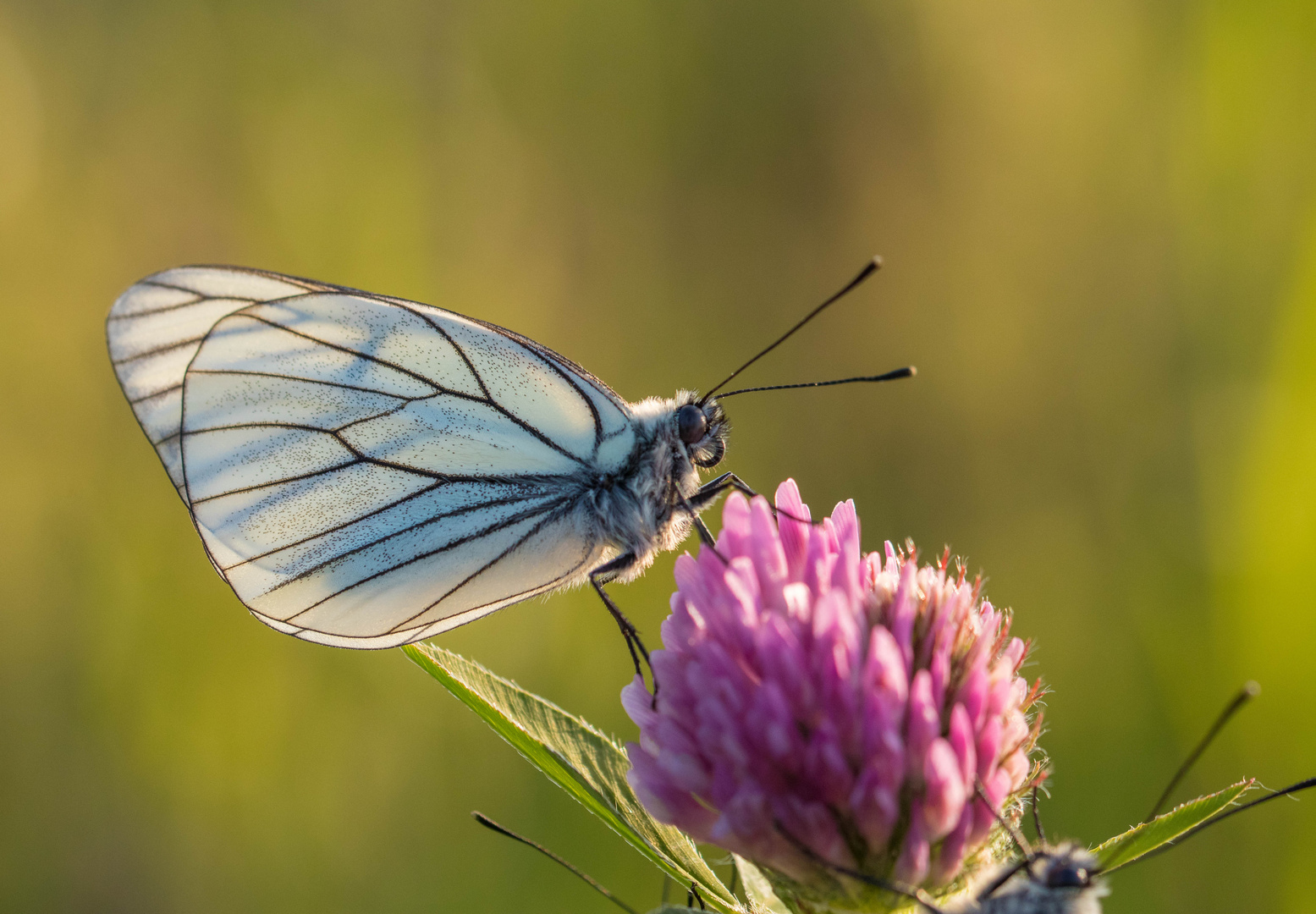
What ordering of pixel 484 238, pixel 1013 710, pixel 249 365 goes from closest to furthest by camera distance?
pixel 1013 710, pixel 249 365, pixel 484 238

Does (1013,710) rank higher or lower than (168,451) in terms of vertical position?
lower

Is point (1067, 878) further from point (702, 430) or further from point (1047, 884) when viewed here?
point (702, 430)

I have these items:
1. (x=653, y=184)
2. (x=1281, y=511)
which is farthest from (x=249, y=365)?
(x=1281, y=511)

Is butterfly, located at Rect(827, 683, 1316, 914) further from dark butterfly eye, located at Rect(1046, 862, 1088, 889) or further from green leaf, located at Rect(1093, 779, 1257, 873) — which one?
green leaf, located at Rect(1093, 779, 1257, 873)

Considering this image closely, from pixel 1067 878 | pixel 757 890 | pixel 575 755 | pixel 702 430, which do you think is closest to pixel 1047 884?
pixel 1067 878

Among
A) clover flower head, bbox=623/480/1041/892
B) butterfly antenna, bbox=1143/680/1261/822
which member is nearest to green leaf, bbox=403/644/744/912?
clover flower head, bbox=623/480/1041/892

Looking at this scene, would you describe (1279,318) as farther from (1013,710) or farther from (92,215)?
(92,215)

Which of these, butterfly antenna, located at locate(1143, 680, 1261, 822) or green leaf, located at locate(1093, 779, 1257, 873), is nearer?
butterfly antenna, located at locate(1143, 680, 1261, 822)
